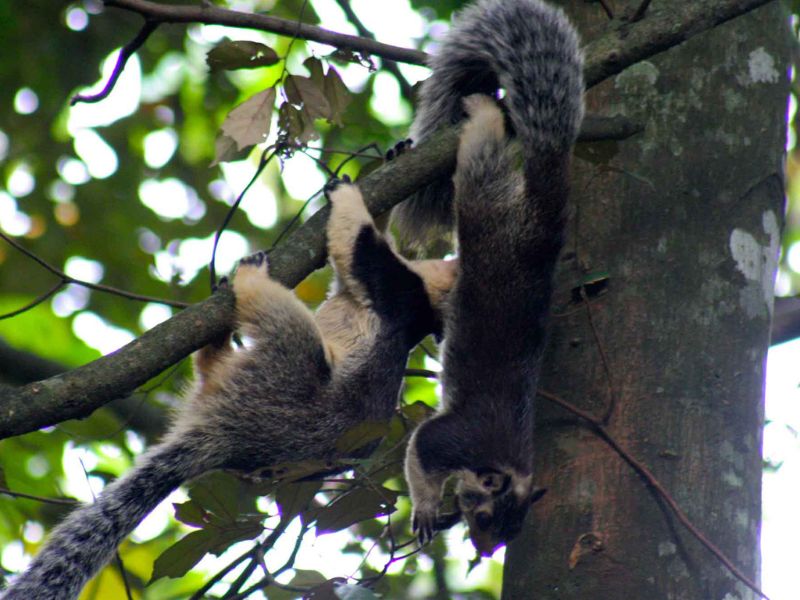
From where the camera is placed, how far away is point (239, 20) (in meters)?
3.47

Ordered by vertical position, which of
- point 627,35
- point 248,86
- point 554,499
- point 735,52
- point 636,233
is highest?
point 248,86

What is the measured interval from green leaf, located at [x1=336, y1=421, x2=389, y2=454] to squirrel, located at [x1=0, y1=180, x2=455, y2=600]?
219mm

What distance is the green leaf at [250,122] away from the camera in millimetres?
3703

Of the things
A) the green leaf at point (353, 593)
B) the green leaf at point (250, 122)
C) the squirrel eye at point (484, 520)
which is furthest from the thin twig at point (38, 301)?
the squirrel eye at point (484, 520)

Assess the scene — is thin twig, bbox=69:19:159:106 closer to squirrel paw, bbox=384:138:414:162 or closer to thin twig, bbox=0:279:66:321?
thin twig, bbox=0:279:66:321

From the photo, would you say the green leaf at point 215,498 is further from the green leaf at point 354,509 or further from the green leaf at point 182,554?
the green leaf at point 354,509

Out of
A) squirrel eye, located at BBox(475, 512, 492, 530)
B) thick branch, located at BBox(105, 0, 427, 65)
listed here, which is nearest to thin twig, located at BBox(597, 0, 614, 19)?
thick branch, located at BBox(105, 0, 427, 65)

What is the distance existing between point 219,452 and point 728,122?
219cm

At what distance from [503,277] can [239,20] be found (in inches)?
50.7

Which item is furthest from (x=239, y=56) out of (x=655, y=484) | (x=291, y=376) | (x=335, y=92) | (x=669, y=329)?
(x=655, y=484)

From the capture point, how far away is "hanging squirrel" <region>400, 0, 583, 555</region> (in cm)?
379

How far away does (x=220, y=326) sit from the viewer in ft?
10.5

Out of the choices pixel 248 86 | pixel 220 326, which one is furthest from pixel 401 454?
pixel 248 86

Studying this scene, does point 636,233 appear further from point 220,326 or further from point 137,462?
point 137,462
